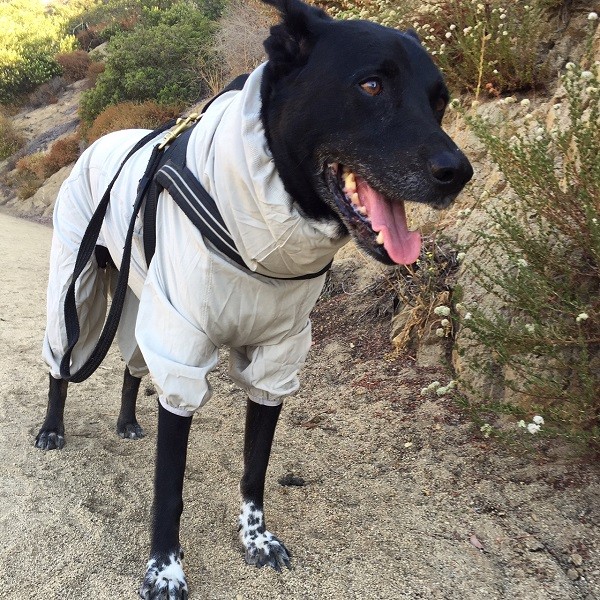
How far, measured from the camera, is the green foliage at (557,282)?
2.65 m

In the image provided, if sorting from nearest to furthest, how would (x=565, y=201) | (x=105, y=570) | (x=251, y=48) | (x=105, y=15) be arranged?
(x=105, y=570)
(x=565, y=201)
(x=251, y=48)
(x=105, y=15)

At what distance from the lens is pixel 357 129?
6.45 ft

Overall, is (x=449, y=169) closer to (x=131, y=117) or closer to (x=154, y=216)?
(x=154, y=216)

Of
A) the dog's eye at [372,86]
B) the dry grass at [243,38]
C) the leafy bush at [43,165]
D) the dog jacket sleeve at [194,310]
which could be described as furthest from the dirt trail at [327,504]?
the leafy bush at [43,165]

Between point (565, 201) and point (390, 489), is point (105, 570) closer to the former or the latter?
point (390, 489)

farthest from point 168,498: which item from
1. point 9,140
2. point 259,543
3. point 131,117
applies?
point 9,140

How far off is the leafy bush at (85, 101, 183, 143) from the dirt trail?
31.3 feet

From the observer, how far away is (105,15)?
2358 centimetres

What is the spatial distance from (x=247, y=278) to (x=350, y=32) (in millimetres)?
829

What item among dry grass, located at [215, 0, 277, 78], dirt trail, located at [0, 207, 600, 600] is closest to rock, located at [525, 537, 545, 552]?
dirt trail, located at [0, 207, 600, 600]

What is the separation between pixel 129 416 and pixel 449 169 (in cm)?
230

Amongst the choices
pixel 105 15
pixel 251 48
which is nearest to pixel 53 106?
pixel 105 15

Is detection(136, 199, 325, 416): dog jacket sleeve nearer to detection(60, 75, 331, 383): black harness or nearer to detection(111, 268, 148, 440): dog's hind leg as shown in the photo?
detection(60, 75, 331, 383): black harness

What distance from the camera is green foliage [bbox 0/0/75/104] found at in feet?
64.8
